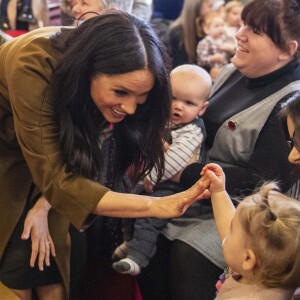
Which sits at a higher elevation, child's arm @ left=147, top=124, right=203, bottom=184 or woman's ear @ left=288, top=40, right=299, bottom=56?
woman's ear @ left=288, top=40, right=299, bottom=56

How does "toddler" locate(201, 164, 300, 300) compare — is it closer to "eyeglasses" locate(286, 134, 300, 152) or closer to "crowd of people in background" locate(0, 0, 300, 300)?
"crowd of people in background" locate(0, 0, 300, 300)

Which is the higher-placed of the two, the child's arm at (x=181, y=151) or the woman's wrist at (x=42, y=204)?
the woman's wrist at (x=42, y=204)

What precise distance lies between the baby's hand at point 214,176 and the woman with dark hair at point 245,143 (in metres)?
0.30

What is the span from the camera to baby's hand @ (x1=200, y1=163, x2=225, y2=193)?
4.81 ft

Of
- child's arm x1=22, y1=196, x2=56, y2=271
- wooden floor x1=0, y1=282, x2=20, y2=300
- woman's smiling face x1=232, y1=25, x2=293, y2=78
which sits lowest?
wooden floor x1=0, y1=282, x2=20, y2=300

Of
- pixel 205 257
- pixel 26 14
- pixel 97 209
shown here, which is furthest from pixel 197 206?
pixel 26 14

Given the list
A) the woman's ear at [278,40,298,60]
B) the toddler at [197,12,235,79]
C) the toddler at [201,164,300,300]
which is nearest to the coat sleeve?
the toddler at [201,164,300,300]

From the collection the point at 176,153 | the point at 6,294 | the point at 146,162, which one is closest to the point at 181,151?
the point at 176,153

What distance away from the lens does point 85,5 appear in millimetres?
2383

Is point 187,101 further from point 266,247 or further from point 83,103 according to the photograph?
point 266,247

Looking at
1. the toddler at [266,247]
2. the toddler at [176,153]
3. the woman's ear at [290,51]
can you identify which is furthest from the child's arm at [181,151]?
the toddler at [266,247]

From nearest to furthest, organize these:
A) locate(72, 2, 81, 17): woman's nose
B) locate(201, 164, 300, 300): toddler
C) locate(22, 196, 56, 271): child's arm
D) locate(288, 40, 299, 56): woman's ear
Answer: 1. locate(201, 164, 300, 300): toddler
2. locate(22, 196, 56, 271): child's arm
3. locate(288, 40, 299, 56): woman's ear
4. locate(72, 2, 81, 17): woman's nose

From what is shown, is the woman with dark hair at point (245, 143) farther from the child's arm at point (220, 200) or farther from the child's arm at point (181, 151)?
the child's arm at point (220, 200)

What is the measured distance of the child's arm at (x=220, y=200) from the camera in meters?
1.48
